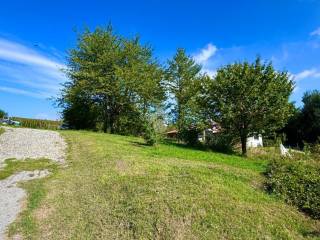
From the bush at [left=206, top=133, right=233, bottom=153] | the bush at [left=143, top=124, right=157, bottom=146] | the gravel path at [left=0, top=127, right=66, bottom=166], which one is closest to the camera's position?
the gravel path at [left=0, top=127, right=66, bottom=166]

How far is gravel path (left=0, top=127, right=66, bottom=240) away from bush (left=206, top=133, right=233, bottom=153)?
9205mm

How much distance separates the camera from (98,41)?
30.8 m

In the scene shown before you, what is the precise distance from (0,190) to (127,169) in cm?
355

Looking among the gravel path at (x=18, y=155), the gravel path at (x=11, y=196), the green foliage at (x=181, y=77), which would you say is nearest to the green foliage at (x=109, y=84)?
the green foliage at (x=181, y=77)

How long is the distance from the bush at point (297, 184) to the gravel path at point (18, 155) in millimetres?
5742

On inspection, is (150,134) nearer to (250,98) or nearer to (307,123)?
(250,98)

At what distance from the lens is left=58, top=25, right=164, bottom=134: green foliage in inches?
1174

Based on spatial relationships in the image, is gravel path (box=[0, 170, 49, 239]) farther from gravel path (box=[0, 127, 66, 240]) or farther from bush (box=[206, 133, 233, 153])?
bush (box=[206, 133, 233, 153])

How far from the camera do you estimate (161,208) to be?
658 cm

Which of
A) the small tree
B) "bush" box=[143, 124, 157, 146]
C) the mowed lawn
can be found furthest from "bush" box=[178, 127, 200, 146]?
the mowed lawn

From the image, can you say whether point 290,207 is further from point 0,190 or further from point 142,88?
point 142,88

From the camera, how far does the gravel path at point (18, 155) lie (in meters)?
7.79

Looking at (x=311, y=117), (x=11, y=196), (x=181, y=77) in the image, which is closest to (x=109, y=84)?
Answer: (x=181, y=77)

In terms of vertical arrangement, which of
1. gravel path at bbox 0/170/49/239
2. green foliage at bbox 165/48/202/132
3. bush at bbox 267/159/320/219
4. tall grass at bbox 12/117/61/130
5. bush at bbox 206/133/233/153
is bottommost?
gravel path at bbox 0/170/49/239
